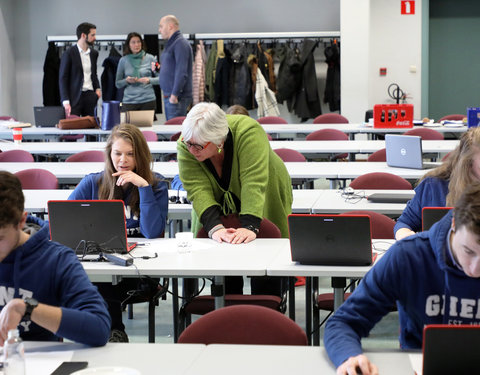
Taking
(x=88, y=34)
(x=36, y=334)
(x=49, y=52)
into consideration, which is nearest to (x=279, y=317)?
(x=36, y=334)

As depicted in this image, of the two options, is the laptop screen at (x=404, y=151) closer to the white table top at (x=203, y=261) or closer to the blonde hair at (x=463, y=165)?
the white table top at (x=203, y=261)

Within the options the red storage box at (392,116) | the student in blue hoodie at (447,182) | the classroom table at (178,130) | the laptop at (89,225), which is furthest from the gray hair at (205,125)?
the red storage box at (392,116)

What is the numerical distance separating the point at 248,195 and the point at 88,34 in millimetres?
6170

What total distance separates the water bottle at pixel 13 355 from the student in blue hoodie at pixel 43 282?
196 millimetres

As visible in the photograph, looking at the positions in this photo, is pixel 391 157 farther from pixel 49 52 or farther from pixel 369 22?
pixel 49 52

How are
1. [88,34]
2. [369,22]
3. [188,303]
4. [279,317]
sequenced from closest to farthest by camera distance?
[279,317] < [188,303] < [88,34] < [369,22]

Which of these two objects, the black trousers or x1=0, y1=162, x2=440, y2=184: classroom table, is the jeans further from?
x1=0, y1=162, x2=440, y2=184: classroom table

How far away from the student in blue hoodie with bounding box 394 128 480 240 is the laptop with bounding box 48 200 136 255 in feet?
4.19

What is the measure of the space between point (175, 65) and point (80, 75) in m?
1.30

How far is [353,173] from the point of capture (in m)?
5.72

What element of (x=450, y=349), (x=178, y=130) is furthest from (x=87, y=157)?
(x=450, y=349)

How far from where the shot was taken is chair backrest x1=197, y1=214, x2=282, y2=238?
3926 mm

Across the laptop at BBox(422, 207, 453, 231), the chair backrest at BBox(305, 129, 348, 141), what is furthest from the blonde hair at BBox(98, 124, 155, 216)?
the chair backrest at BBox(305, 129, 348, 141)

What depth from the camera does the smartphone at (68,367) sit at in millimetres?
2115
